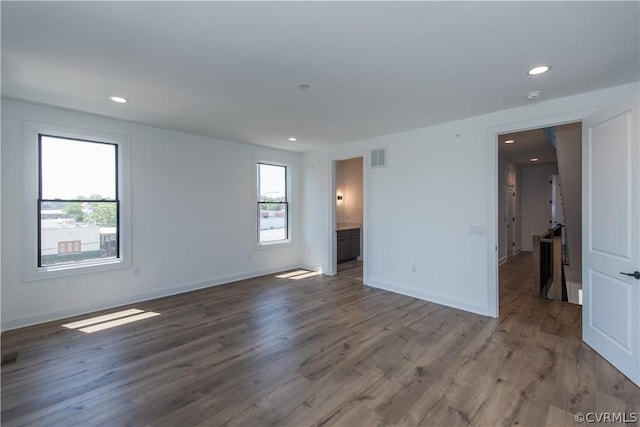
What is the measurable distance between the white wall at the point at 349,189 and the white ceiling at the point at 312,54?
4215 mm

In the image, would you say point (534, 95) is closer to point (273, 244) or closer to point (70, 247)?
point (273, 244)

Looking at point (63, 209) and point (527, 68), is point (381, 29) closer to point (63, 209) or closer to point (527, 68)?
point (527, 68)

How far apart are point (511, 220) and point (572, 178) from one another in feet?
11.0

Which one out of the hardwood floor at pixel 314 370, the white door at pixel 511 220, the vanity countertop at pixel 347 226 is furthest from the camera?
the white door at pixel 511 220

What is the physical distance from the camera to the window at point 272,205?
6082 millimetres

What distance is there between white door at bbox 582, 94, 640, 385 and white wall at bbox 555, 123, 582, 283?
1.82m

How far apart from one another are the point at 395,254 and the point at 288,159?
3.12 metres

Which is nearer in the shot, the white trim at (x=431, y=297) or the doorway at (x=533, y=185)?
the white trim at (x=431, y=297)

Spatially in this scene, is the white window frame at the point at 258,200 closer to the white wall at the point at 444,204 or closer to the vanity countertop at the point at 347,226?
the vanity countertop at the point at 347,226

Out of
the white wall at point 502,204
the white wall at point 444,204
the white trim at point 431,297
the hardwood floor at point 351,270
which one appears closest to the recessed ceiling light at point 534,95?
the white wall at point 444,204

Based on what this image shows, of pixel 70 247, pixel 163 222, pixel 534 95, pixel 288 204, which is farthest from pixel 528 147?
pixel 70 247

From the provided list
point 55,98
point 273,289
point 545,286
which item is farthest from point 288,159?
point 545,286

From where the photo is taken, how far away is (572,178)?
4.86m

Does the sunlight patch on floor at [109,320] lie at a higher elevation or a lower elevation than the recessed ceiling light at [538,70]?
lower
